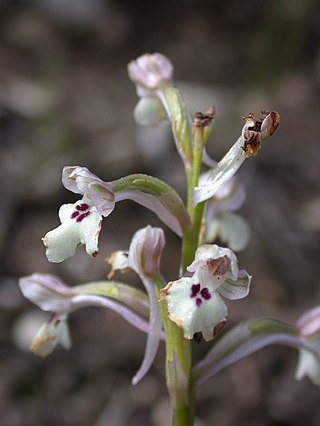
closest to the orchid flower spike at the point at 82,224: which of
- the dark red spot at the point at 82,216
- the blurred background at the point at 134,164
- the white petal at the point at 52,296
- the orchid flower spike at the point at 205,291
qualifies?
the dark red spot at the point at 82,216

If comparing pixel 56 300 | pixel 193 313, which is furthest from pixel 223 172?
pixel 56 300

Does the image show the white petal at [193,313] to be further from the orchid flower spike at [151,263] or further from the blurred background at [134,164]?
the blurred background at [134,164]

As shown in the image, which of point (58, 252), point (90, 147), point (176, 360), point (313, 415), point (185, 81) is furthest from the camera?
point (185, 81)

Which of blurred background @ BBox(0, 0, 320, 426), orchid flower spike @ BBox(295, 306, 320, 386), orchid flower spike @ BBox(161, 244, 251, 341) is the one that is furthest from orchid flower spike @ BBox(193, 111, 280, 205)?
blurred background @ BBox(0, 0, 320, 426)

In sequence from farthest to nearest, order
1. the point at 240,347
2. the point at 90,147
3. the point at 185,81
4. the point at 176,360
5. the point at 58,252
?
the point at 185,81 < the point at 90,147 < the point at 240,347 < the point at 176,360 < the point at 58,252

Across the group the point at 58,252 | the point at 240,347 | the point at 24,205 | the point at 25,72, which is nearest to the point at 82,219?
the point at 58,252

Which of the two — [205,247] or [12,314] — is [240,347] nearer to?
[205,247]
